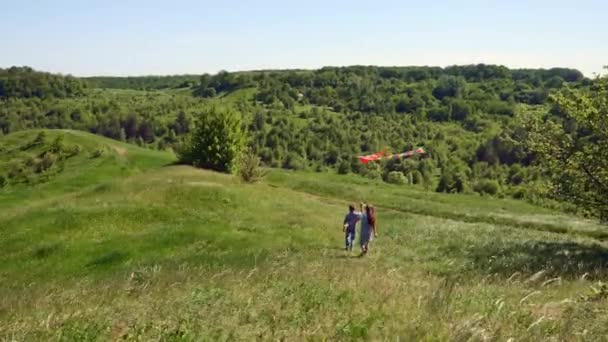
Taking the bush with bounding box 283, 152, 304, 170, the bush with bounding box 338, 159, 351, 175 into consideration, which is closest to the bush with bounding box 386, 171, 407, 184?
the bush with bounding box 338, 159, 351, 175

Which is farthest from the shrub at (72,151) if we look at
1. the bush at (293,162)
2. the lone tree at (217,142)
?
the bush at (293,162)

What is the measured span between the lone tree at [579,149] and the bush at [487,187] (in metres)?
111

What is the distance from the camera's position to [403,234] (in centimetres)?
3691

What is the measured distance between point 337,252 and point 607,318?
2008cm

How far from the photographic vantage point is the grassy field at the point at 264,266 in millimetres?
7598

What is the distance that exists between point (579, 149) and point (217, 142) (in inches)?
1951

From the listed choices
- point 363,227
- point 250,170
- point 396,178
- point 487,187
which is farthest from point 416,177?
point 363,227

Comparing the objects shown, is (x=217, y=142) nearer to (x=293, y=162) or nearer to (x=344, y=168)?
(x=344, y=168)

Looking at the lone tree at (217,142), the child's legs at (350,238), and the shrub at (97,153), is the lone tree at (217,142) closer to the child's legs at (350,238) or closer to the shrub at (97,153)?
the shrub at (97,153)

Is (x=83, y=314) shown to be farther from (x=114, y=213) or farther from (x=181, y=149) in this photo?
(x=181, y=149)

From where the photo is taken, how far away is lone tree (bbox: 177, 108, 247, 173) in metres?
68.6

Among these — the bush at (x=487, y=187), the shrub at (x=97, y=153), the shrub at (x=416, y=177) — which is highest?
the shrub at (x=97, y=153)

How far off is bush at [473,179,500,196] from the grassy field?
61799 mm

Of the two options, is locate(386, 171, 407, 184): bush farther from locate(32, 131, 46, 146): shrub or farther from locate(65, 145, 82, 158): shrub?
locate(32, 131, 46, 146): shrub
